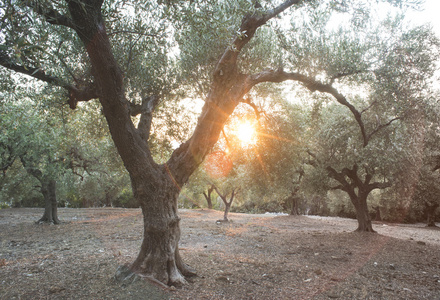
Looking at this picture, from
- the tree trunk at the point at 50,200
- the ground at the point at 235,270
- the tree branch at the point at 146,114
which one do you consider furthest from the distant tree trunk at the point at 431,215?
the tree trunk at the point at 50,200

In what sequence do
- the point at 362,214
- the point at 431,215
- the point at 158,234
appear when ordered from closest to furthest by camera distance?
the point at 158,234, the point at 362,214, the point at 431,215

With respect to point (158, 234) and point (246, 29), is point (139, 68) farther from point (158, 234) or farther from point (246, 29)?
point (158, 234)

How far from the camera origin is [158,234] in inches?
228

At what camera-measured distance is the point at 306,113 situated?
1260 centimetres

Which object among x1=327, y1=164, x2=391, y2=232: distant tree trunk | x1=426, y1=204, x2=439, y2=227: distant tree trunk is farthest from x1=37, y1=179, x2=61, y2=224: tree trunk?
x1=426, y1=204, x2=439, y2=227: distant tree trunk

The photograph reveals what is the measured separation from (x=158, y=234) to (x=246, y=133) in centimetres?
746

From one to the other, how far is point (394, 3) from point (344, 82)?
3485 mm

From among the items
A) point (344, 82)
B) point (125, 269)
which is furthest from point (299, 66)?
point (125, 269)

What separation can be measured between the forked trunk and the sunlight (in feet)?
21.6

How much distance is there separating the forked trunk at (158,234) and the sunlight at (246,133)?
6.60 meters

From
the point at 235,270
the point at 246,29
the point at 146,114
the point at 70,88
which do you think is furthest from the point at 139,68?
the point at 235,270

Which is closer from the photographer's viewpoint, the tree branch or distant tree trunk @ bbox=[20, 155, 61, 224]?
the tree branch

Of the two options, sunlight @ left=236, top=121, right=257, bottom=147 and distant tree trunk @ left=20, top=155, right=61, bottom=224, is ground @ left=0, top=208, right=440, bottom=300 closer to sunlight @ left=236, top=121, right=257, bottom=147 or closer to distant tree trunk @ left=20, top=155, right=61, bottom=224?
sunlight @ left=236, top=121, right=257, bottom=147

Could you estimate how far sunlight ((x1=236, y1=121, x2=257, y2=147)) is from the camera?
11913mm
